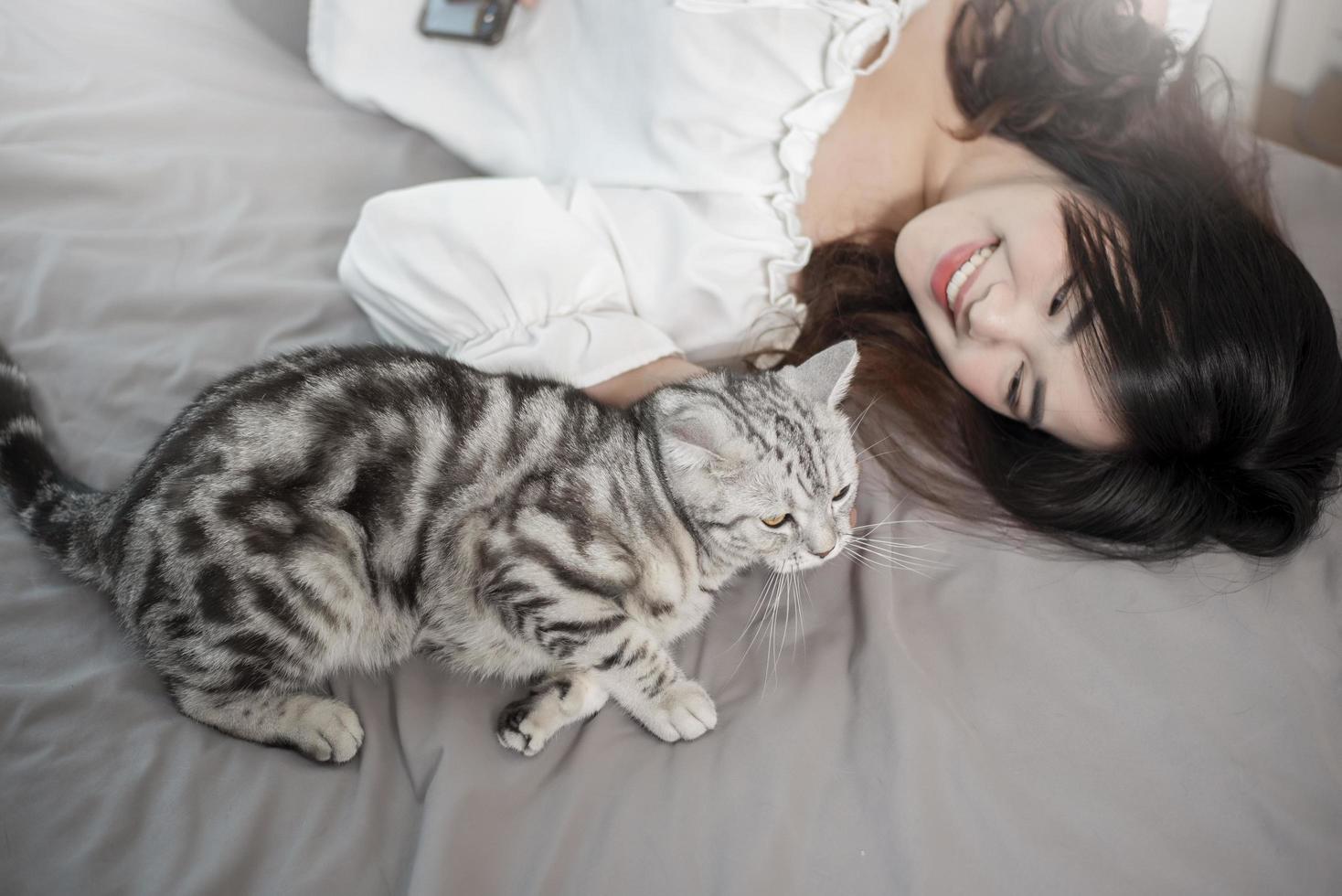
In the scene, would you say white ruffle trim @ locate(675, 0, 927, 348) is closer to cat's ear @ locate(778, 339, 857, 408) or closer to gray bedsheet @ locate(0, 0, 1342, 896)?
cat's ear @ locate(778, 339, 857, 408)

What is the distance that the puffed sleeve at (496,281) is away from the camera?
139 centimetres

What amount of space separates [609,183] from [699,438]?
27.9 inches

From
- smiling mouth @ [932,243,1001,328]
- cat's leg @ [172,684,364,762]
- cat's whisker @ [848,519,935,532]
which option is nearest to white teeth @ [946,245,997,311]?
smiling mouth @ [932,243,1001,328]

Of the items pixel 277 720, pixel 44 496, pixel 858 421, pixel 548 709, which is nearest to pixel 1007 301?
pixel 858 421

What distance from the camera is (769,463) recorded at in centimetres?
115

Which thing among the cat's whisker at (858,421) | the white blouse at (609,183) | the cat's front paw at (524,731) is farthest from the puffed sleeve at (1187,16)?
the cat's front paw at (524,731)

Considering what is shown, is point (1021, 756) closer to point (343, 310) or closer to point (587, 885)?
point (587, 885)

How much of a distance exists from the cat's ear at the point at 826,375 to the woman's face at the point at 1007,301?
10.3 inches

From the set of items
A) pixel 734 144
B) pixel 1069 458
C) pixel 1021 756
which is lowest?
pixel 1021 756

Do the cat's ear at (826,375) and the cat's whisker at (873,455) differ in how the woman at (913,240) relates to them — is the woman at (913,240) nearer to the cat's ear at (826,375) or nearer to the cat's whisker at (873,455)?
the cat's whisker at (873,455)

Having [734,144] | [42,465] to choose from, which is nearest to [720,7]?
[734,144]

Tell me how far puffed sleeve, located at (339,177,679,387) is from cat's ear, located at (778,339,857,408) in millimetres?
284

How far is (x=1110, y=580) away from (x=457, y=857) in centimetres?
98

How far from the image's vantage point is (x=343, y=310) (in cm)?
151
